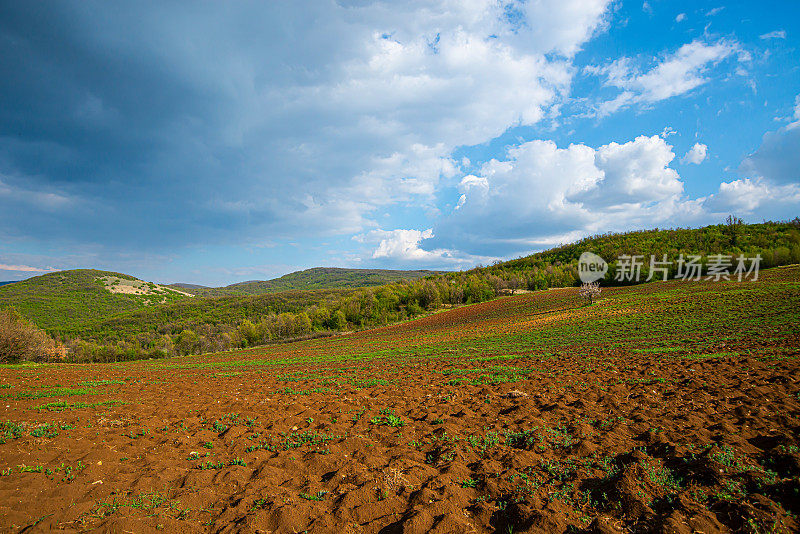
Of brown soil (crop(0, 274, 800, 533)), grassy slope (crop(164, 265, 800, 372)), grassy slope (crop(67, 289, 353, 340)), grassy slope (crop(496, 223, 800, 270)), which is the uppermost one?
grassy slope (crop(496, 223, 800, 270))

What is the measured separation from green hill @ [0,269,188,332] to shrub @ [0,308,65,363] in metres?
92.8

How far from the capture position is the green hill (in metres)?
116

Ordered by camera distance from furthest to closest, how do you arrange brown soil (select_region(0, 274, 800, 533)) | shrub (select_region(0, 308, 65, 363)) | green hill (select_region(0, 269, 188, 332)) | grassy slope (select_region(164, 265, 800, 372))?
green hill (select_region(0, 269, 188, 332)) < shrub (select_region(0, 308, 65, 363)) < grassy slope (select_region(164, 265, 800, 372)) < brown soil (select_region(0, 274, 800, 533))

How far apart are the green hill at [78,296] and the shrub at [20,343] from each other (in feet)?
305

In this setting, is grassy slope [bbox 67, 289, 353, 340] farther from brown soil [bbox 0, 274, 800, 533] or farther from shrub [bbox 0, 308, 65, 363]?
brown soil [bbox 0, 274, 800, 533]

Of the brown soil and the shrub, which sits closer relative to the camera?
the brown soil

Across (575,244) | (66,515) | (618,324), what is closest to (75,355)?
(66,515)

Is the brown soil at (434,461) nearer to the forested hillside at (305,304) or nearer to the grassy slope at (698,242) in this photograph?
the forested hillside at (305,304)

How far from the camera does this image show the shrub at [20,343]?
32656mm

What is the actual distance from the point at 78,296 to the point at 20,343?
147 m

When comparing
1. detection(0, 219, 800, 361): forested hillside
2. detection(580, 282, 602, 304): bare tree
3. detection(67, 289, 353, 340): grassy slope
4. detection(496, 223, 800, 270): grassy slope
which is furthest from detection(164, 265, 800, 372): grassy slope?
detection(67, 289, 353, 340): grassy slope

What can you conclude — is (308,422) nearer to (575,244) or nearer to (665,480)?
(665,480)

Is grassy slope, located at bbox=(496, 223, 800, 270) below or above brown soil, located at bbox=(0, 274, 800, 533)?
above

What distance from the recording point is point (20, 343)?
110ft
